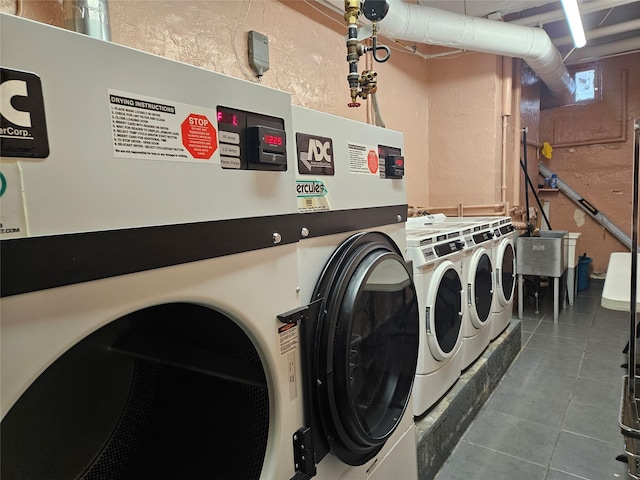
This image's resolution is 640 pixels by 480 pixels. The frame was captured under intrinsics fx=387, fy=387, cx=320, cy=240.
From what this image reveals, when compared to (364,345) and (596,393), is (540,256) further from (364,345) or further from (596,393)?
(364,345)

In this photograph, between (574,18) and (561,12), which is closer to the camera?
(574,18)

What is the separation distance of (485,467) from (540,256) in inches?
94.6

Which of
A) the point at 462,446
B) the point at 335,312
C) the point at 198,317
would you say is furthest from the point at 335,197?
the point at 462,446

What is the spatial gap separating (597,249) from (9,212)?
6204 millimetres

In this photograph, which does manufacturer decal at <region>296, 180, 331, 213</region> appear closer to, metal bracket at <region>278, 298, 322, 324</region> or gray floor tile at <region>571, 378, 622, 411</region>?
metal bracket at <region>278, 298, 322, 324</region>

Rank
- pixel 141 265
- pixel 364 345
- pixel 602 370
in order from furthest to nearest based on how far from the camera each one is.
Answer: pixel 602 370, pixel 364 345, pixel 141 265

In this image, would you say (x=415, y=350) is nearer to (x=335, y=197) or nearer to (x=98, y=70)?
(x=335, y=197)

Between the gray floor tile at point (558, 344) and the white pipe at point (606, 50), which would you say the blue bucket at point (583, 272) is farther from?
the white pipe at point (606, 50)

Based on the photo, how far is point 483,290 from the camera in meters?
2.45

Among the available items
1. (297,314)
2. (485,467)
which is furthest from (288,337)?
(485,467)

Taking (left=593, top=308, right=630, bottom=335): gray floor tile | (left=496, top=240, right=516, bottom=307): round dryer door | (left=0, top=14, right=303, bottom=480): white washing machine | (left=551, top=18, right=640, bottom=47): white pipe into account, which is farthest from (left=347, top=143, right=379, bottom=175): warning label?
(left=551, top=18, right=640, bottom=47): white pipe

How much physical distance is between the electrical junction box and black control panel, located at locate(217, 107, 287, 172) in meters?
1.28

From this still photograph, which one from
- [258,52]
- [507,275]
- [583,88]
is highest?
[583,88]

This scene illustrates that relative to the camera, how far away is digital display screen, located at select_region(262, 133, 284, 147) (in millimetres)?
Result: 740
